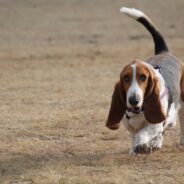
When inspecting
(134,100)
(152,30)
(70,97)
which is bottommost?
(70,97)

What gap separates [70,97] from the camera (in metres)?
10.8

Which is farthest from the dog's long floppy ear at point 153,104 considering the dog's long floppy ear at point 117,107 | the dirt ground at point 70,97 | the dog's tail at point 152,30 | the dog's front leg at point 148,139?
the dog's tail at point 152,30

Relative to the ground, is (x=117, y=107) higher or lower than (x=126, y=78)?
lower

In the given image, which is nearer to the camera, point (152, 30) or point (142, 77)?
point (142, 77)

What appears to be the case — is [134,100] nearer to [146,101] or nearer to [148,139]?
[146,101]

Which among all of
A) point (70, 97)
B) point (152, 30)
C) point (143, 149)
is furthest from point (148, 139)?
point (70, 97)

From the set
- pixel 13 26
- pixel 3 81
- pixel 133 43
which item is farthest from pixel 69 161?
pixel 13 26

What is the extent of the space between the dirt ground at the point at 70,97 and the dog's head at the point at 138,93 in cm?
48

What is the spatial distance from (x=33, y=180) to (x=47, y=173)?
0.20m

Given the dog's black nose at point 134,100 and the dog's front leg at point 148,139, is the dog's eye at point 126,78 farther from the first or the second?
the dog's front leg at point 148,139

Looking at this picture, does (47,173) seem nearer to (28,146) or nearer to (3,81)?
(28,146)

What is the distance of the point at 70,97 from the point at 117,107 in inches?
153

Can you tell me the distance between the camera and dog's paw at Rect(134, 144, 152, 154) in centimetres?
673

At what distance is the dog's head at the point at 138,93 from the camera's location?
6.54m
